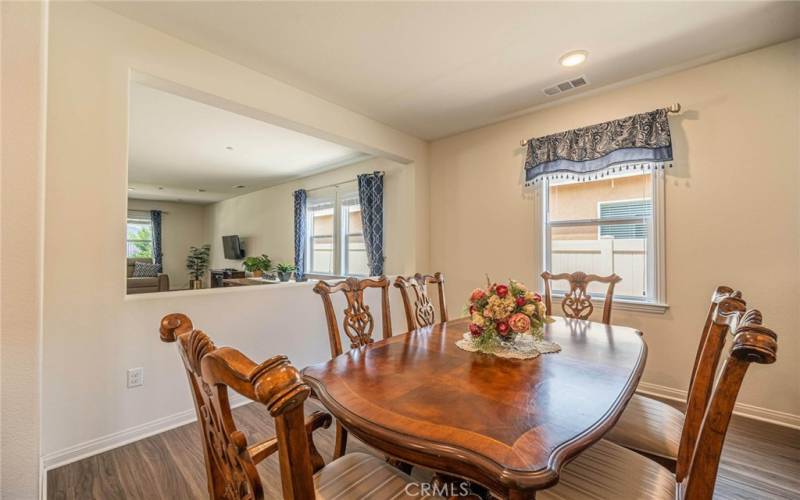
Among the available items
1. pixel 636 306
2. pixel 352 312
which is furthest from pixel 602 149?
pixel 352 312

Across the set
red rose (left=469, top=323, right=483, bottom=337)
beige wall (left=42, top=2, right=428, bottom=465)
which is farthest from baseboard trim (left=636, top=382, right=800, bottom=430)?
beige wall (left=42, top=2, right=428, bottom=465)

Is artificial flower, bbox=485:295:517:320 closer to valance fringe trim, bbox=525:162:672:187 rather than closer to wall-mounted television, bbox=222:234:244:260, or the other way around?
valance fringe trim, bbox=525:162:672:187

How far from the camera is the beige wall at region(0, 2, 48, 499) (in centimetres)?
89

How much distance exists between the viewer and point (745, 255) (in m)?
2.41

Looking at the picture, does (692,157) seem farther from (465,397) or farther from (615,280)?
(465,397)

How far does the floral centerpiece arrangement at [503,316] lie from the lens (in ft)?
5.12

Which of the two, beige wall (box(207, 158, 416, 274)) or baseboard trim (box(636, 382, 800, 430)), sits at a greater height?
beige wall (box(207, 158, 416, 274))

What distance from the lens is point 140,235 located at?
9000 millimetres

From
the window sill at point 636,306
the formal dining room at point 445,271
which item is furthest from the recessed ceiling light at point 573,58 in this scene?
the window sill at point 636,306

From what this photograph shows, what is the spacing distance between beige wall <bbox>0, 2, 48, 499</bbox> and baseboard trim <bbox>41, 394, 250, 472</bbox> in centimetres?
131

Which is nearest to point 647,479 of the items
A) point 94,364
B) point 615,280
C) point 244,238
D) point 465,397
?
point 465,397

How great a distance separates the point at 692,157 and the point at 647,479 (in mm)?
2562

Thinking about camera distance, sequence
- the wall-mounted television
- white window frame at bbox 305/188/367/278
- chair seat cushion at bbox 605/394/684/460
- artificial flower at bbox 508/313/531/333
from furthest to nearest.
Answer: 1. the wall-mounted television
2. white window frame at bbox 305/188/367/278
3. artificial flower at bbox 508/313/531/333
4. chair seat cushion at bbox 605/394/684/460

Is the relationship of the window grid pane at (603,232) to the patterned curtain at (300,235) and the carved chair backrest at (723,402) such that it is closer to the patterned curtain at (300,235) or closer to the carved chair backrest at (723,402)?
the carved chair backrest at (723,402)
